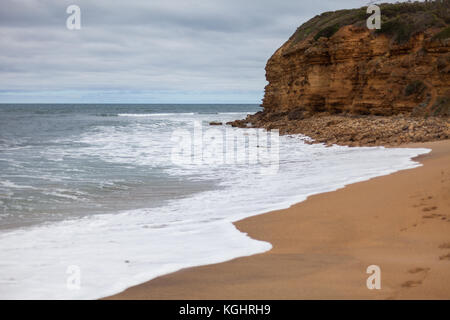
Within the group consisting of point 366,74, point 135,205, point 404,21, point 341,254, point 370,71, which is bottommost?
point 135,205

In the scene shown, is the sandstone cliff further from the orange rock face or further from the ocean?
the ocean

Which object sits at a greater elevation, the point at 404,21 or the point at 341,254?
the point at 404,21

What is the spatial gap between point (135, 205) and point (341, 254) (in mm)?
4278

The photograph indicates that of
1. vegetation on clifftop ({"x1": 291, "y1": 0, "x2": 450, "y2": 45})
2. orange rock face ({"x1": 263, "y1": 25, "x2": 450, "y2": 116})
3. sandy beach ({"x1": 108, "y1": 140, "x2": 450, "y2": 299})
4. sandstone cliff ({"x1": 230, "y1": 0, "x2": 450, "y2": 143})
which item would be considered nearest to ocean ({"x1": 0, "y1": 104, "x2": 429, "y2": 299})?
sandy beach ({"x1": 108, "y1": 140, "x2": 450, "y2": 299})

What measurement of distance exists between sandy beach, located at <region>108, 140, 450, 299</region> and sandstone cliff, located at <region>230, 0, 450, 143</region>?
11206 mm

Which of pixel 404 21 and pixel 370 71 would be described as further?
pixel 404 21

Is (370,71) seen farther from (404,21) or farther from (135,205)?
(135,205)

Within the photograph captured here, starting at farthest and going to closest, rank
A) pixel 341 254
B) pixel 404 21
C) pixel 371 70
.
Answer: pixel 404 21, pixel 371 70, pixel 341 254

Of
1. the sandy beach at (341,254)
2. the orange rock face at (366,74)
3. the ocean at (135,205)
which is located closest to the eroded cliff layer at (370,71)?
the orange rock face at (366,74)

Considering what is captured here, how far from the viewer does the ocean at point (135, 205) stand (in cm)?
411

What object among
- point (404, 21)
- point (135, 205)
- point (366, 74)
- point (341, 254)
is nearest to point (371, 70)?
point (366, 74)

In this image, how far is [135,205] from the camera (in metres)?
7.52

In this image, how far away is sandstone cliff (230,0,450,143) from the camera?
2078 cm
